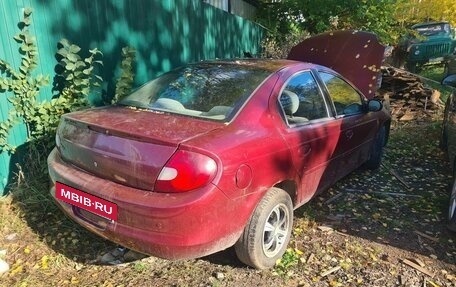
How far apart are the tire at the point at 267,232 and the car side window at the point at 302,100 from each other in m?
0.64

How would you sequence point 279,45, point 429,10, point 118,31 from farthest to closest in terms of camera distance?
A: point 429,10 → point 279,45 → point 118,31

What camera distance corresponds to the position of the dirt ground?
287cm

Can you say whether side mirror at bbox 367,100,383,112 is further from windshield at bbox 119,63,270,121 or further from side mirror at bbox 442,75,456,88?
windshield at bbox 119,63,270,121

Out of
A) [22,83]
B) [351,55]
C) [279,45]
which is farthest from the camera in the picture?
[279,45]

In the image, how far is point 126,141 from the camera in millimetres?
2506

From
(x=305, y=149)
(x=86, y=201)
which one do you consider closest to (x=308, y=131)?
(x=305, y=149)

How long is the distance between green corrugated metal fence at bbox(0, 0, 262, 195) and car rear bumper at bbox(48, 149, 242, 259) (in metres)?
1.86

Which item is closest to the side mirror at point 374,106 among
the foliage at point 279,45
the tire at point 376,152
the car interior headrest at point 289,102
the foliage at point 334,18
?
the tire at point 376,152

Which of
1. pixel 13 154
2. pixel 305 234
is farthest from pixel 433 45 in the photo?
pixel 13 154

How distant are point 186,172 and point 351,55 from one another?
18.3 ft

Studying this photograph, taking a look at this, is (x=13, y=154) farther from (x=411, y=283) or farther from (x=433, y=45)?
(x=433, y=45)

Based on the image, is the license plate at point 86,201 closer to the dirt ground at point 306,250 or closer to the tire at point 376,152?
the dirt ground at point 306,250

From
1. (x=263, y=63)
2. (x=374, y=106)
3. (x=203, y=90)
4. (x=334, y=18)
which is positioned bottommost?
(x=374, y=106)

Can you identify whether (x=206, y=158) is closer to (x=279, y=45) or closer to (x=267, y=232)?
(x=267, y=232)
